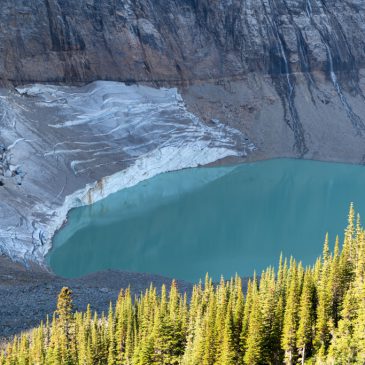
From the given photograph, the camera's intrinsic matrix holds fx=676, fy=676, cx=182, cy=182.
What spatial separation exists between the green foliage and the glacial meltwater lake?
18.2m

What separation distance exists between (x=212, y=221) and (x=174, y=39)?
34925 millimetres

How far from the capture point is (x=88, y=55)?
77625 mm

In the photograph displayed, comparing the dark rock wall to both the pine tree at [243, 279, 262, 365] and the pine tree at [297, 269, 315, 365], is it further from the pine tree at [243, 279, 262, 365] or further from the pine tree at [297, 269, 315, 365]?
the pine tree at [297, 269, 315, 365]

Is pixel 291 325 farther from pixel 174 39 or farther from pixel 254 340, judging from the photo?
pixel 174 39

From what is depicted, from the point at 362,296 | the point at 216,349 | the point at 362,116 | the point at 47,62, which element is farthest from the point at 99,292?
the point at 362,116

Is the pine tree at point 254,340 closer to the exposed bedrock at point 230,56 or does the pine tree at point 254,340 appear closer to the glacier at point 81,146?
the glacier at point 81,146

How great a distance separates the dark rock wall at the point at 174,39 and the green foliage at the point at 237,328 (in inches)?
1876

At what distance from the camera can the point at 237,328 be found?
23.1 meters

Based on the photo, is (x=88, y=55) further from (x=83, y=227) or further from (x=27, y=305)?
(x=27, y=305)

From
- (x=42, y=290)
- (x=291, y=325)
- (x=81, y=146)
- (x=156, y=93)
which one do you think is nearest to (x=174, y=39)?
Answer: (x=156, y=93)

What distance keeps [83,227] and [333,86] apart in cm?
5351

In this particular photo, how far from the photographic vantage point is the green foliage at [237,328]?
2156 cm

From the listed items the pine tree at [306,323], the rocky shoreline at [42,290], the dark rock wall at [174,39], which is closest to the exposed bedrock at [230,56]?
the dark rock wall at [174,39]

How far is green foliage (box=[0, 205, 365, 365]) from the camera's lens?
21.6m
